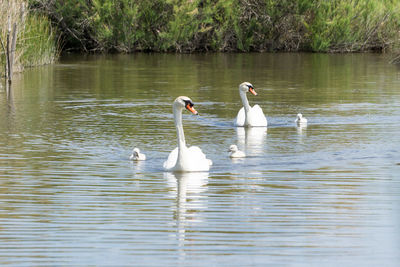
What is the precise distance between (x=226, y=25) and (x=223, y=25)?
29 centimetres

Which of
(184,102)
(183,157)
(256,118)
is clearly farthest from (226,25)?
(183,157)

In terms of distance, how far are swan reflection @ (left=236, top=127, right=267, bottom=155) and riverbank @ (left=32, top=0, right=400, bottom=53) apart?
27.5 metres

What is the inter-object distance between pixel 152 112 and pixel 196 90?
227 inches

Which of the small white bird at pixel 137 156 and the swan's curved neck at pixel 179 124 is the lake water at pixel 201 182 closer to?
the small white bird at pixel 137 156

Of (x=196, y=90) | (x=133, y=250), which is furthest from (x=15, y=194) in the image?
(x=196, y=90)

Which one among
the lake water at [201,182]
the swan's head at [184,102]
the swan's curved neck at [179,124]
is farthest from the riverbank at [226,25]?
the swan's head at [184,102]

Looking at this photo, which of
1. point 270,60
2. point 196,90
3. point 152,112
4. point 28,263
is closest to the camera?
point 28,263

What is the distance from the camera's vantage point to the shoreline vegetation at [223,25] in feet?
146

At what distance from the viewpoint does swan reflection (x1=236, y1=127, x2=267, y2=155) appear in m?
14.7

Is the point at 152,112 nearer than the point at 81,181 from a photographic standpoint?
No

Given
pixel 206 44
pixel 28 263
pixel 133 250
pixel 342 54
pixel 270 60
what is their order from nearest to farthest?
pixel 28 263 < pixel 133 250 < pixel 270 60 < pixel 342 54 < pixel 206 44

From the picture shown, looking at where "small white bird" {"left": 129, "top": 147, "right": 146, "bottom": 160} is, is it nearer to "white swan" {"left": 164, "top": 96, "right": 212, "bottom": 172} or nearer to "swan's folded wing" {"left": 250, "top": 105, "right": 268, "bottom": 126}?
"white swan" {"left": 164, "top": 96, "right": 212, "bottom": 172}

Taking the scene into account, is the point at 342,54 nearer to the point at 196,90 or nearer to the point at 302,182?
the point at 196,90

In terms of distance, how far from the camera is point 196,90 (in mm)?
26016
